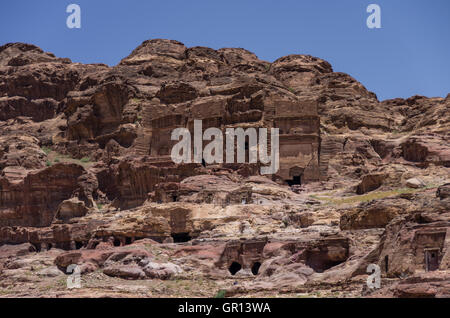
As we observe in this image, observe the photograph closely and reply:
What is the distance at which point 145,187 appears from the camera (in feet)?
252

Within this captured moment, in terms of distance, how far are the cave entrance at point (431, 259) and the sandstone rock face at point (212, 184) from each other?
7 cm

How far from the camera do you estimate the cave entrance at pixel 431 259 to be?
31.1m

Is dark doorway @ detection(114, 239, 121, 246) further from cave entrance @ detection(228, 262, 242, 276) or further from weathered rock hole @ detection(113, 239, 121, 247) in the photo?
cave entrance @ detection(228, 262, 242, 276)

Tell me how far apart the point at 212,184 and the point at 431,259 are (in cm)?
3870

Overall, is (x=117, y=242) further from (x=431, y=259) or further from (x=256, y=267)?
(x=431, y=259)

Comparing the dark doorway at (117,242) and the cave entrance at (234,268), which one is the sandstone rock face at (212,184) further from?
the dark doorway at (117,242)

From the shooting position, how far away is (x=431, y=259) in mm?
31562

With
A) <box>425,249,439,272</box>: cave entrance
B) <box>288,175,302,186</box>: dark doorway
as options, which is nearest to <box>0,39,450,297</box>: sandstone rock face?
<box>425,249,439,272</box>: cave entrance

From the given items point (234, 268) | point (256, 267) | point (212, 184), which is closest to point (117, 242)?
point (234, 268)

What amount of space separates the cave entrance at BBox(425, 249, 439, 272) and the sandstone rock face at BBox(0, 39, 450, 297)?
69 millimetres

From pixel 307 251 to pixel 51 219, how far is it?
4188 cm

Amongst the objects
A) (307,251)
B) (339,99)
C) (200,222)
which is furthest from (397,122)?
(307,251)

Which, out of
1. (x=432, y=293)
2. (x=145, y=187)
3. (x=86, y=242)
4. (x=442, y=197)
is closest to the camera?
(x=432, y=293)
